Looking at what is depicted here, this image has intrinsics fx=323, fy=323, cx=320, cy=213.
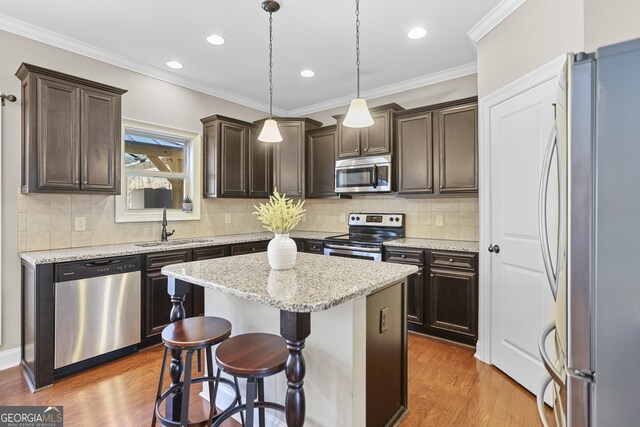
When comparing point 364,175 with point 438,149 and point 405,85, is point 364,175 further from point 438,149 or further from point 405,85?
point 405,85

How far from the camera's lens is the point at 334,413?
1.58m

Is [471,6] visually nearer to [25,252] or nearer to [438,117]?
[438,117]

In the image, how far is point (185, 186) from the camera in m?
4.05

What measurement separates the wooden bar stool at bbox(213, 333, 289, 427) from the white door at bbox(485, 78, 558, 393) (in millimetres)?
1800

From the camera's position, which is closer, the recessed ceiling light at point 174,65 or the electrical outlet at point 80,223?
the electrical outlet at point 80,223

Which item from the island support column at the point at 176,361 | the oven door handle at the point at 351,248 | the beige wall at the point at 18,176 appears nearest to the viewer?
the island support column at the point at 176,361

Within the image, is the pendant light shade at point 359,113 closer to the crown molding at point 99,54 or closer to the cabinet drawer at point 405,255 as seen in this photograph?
the cabinet drawer at point 405,255

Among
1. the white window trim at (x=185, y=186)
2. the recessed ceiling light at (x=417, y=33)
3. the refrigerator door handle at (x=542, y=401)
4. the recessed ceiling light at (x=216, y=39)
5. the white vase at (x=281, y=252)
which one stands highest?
the recessed ceiling light at (x=216, y=39)

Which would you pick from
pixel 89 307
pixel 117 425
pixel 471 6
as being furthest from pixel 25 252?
pixel 471 6

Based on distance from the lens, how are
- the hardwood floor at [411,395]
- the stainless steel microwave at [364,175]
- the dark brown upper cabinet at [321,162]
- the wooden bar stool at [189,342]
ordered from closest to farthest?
the wooden bar stool at [189,342]
the hardwood floor at [411,395]
the stainless steel microwave at [364,175]
the dark brown upper cabinet at [321,162]

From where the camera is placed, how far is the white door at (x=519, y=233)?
A: 2.18 metres

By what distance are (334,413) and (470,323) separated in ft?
6.28

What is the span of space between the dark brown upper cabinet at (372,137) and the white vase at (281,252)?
2.27 meters

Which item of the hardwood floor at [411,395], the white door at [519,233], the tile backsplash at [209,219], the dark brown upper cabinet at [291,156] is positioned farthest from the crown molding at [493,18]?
the hardwood floor at [411,395]
